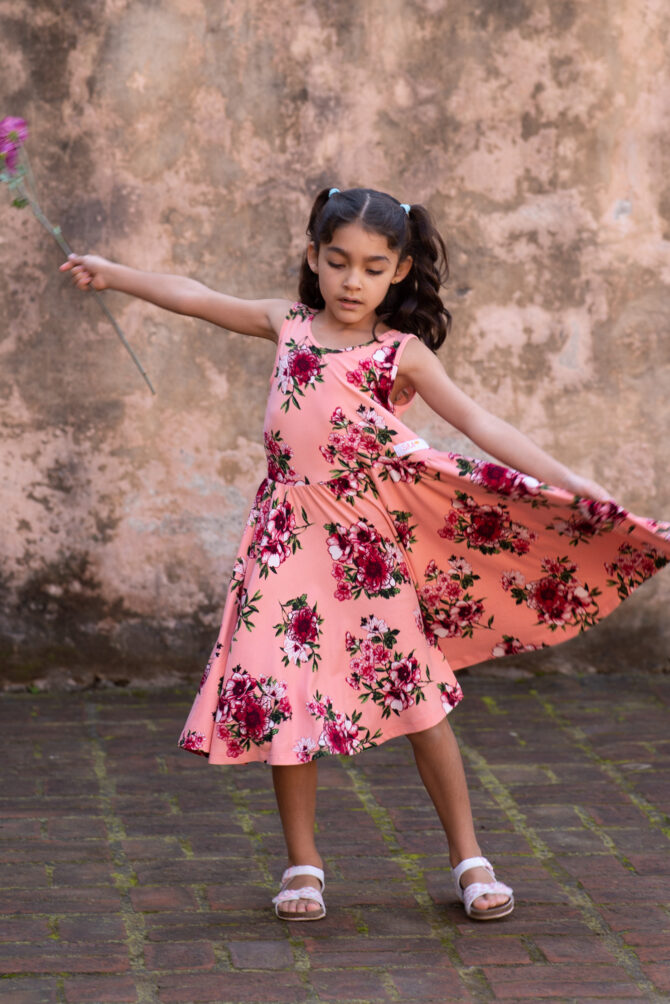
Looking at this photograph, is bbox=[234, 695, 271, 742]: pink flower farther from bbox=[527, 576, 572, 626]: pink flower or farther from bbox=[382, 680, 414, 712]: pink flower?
bbox=[527, 576, 572, 626]: pink flower

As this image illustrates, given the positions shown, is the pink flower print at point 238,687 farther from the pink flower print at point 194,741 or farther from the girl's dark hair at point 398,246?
the girl's dark hair at point 398,246

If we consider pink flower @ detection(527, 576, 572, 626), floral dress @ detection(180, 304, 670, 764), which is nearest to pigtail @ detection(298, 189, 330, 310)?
floral dress @ detection(180, 304, 670, 764)

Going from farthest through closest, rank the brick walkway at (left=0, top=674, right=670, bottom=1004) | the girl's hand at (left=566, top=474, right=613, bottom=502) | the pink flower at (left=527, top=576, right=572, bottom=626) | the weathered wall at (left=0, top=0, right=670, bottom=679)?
1. the weathered wall at (left=0, top=0, right=670, bottom=679)
2. the pink flower at (left=527, top=576, right=572, bottom=626)
3. the girl's hand at (left=566, top=474, right=613, bottom=502)
4. the brick walkway at (left=0, top=674, right=670, bottom=1004)

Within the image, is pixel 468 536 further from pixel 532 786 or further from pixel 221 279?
pixel 221 279

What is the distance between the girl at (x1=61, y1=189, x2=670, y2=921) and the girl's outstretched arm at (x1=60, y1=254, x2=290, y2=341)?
0.08 meters

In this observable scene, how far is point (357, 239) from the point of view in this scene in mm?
3145

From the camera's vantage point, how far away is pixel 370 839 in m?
3.73

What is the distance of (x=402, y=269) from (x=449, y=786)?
50.9 inches

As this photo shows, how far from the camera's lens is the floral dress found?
3125 millimetres

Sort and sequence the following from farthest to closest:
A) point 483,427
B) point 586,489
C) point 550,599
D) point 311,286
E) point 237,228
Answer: point 237,228, point 311,286, point 550,599, point 483,427, point 586,489

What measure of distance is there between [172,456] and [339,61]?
167 centimetres

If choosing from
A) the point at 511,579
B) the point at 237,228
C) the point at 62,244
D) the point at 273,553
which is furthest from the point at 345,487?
the point at 237,228

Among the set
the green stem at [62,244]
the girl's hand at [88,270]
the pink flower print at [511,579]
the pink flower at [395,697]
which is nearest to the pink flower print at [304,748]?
the pink flower at [395,697]

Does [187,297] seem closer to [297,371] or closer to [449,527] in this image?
[297,371]
